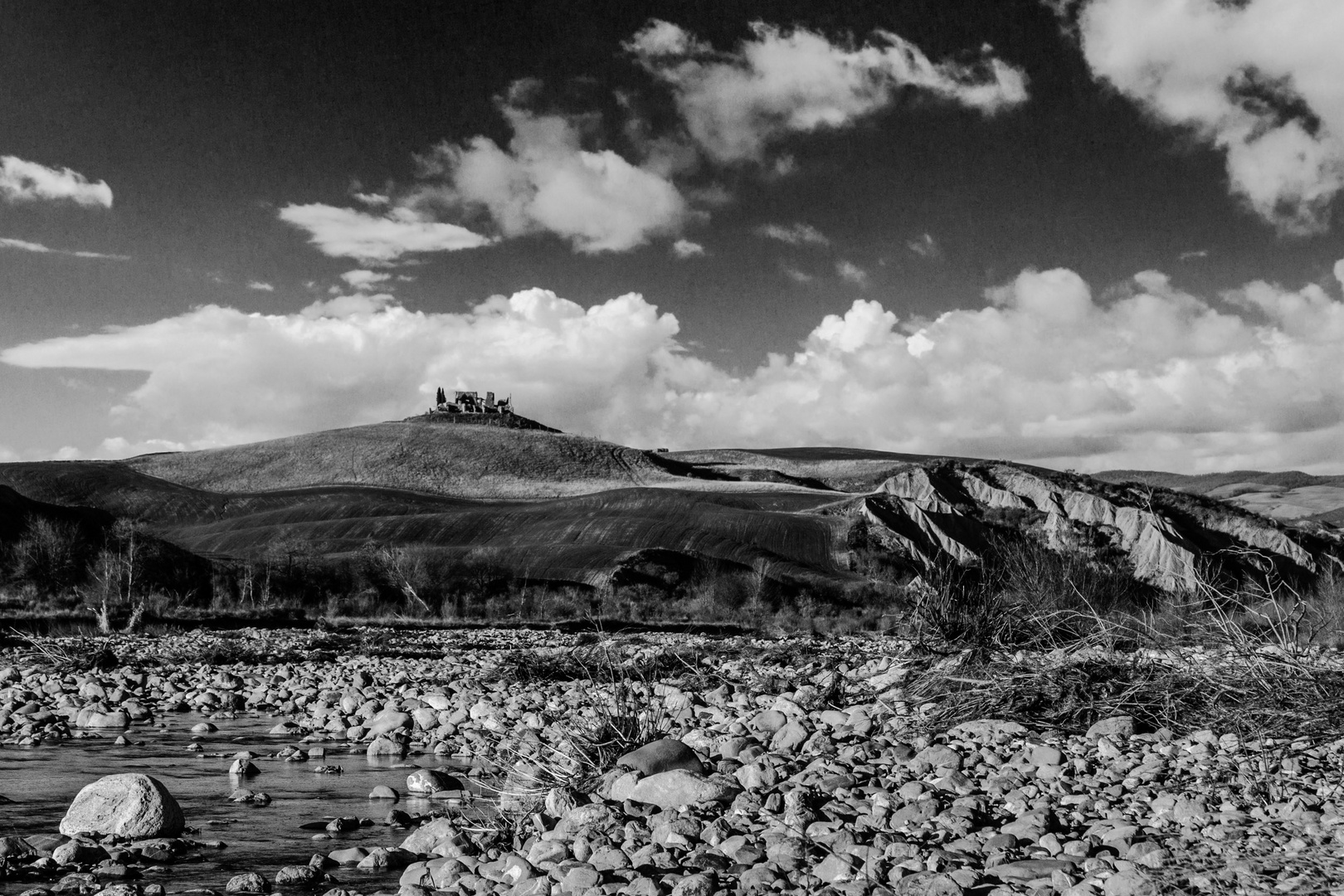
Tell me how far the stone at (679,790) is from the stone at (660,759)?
39 cm

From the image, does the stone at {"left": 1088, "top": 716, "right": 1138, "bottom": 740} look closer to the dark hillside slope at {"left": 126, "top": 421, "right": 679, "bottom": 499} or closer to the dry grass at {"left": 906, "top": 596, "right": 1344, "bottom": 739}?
the dry grass at {"left": 906, "top": 596, "right": 1344, "bottom": 739}

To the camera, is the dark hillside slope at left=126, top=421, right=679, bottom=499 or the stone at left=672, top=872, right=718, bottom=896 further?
the dark hillside slope at left=126, top=421, right=679, bottom=499

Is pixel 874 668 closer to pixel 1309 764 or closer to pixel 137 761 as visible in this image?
pixel 1309 764

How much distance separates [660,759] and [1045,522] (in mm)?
81691

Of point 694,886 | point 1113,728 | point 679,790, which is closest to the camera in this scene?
point 694,886

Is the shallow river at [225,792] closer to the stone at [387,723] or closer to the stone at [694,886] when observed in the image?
the stone at [387,723]

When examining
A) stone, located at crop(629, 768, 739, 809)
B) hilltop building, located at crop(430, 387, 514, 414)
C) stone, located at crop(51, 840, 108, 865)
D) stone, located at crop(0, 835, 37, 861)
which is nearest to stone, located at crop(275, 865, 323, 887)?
stone, located at crop(51, 840, 108, 865)

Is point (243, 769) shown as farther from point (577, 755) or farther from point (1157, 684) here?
point (1157, 684)

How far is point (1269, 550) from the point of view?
259 ft

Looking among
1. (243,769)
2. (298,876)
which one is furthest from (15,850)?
(243,769)

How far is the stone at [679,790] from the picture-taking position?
8.92m

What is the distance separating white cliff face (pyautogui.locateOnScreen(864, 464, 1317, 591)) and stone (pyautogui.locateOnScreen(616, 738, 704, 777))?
6005 centimetres

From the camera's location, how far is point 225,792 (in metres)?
11.6

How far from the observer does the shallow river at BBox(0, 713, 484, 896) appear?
344 inches
